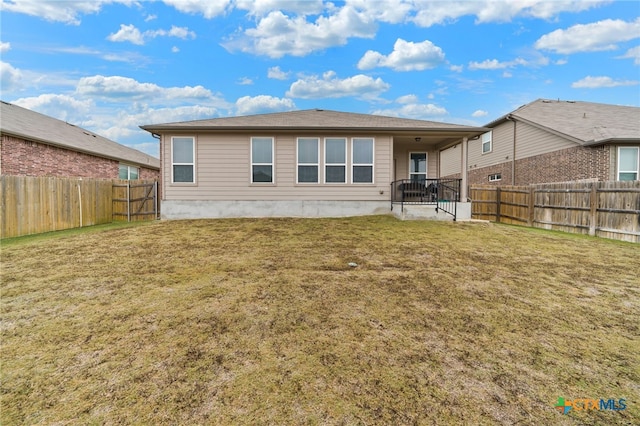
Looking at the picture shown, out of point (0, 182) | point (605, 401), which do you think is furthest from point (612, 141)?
point (0, 182)

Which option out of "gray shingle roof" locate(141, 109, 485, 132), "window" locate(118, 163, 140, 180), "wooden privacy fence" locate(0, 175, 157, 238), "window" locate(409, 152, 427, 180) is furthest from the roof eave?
"window" locate(409, 152, 427, 180)

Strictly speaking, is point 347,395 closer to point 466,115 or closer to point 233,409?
point 233,409

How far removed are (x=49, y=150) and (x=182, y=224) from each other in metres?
9.73

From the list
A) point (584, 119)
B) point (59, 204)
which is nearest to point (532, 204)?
point (584, 119)

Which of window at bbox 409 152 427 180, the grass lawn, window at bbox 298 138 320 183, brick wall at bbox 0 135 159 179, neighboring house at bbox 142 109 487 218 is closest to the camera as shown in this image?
the grass lawn

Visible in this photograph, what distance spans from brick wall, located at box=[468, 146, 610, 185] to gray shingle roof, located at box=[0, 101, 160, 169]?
938 inches

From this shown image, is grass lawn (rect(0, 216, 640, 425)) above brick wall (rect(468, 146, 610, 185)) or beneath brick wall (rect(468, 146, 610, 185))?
beneath

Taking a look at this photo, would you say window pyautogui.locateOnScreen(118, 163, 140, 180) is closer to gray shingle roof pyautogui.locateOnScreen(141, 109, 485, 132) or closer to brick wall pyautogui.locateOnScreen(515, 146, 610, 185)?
gray shingle roof pyautogui.locateOnScreen(141, 109, 485, 132)

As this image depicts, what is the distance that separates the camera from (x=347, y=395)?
2143mm

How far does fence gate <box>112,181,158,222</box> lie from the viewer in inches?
497

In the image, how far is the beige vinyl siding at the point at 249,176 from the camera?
1134cm

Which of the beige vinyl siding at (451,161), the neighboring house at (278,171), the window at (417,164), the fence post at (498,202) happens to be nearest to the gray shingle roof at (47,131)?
the neighboring house at (278,171)

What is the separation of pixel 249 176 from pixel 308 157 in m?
2.36

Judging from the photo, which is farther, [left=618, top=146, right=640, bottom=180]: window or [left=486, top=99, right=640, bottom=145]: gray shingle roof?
[left=486, top=99, right=640, bottom=145]: gray shingle roof
